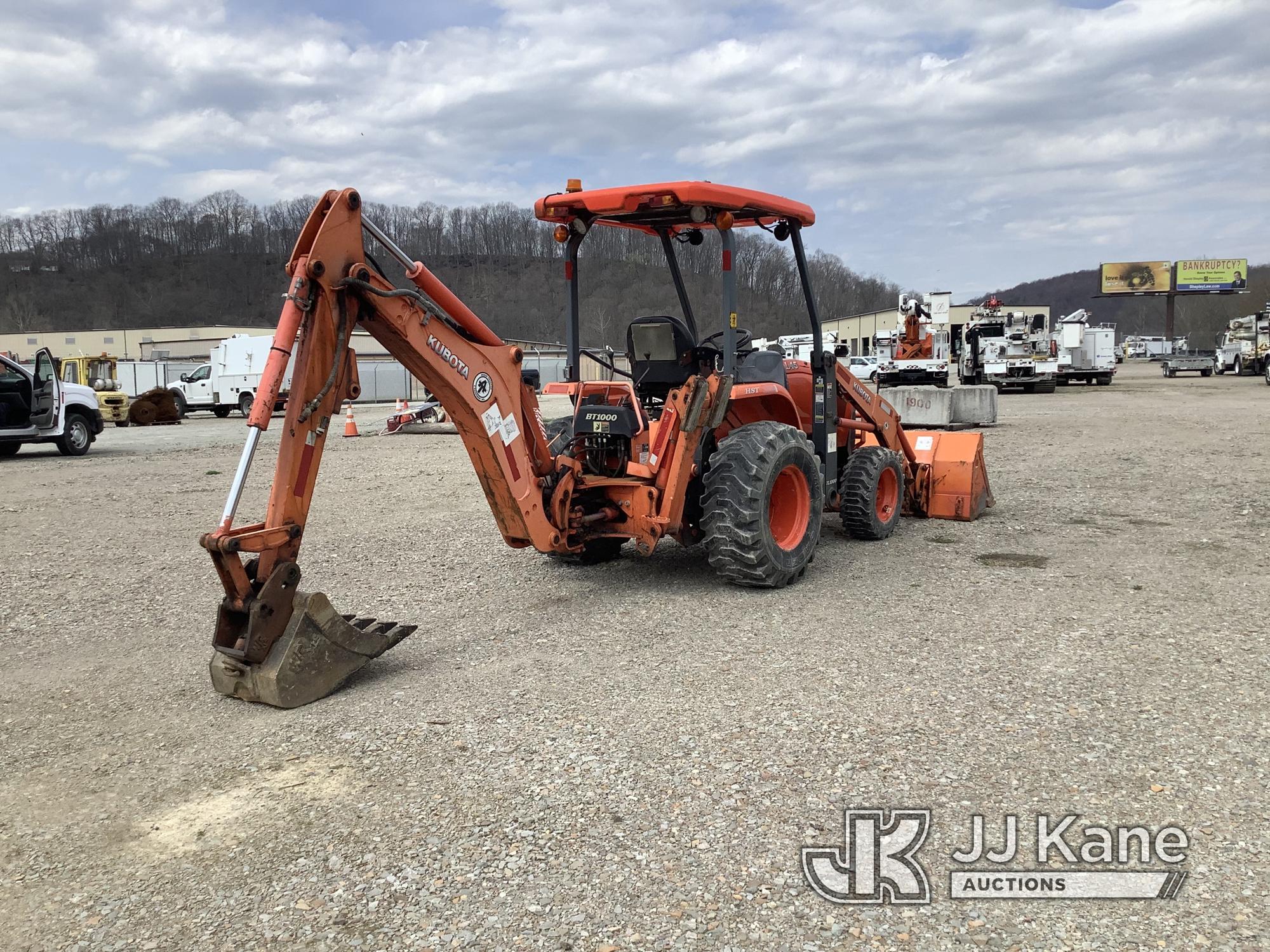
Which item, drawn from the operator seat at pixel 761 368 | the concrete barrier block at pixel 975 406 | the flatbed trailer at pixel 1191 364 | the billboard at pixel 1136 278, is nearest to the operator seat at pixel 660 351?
the operator seat at pixel 761 368

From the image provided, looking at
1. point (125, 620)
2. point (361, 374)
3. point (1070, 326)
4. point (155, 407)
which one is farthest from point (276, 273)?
point (125, 620)

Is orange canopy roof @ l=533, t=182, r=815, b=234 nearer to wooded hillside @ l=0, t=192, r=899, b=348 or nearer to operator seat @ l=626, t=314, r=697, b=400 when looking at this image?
operator seat @ l=626, t=314, r=697, b=400

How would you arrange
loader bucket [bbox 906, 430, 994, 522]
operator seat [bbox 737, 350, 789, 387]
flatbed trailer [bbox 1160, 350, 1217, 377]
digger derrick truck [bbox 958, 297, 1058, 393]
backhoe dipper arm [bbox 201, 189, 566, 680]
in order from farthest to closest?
flatbed trailer [bbox 1160, 350, 1217, 377], digger derrick truck [bbox 958, 297, 1058, 393], loader bucket [bbox 906, 430, 994, 522], operator seat [bbox 737, 350, 789, 387], backhoe dipper arm [bbox 201, 189, 566, 680]

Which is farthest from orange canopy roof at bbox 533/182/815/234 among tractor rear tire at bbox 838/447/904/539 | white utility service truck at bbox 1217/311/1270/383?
white utility service truck at bbox 1217/311/1270/383

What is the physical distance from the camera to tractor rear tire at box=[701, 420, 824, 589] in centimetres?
611

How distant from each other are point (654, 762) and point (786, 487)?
11.3 ft

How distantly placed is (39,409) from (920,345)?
23755 millimetres

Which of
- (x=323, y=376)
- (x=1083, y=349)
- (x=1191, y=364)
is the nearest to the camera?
(x=323, y=376)

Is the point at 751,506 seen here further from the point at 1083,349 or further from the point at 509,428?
the point at 1083,349

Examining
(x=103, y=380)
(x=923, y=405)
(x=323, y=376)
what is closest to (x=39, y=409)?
(x=323, y=376)

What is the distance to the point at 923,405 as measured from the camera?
1862 centimetres

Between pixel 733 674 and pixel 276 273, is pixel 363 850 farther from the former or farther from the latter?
pixel 276 273

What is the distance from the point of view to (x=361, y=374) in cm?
4212

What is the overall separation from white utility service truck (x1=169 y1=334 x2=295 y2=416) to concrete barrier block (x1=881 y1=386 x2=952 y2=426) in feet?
64.8
